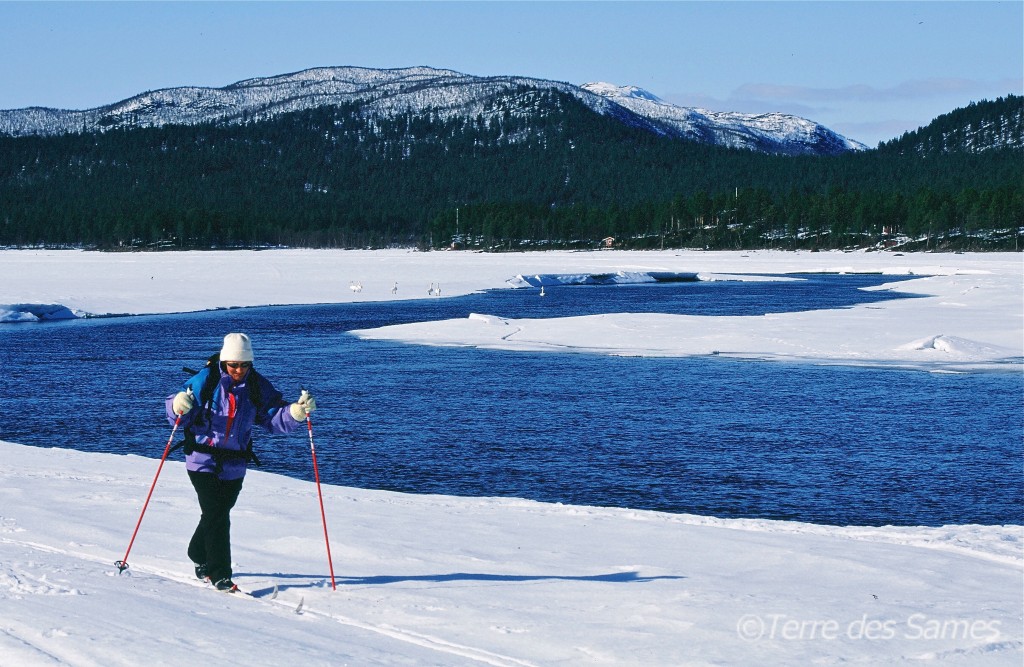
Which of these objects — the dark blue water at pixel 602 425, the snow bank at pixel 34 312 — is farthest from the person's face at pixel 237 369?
the snow bank at pixel 34 312

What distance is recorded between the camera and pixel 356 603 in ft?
26.6

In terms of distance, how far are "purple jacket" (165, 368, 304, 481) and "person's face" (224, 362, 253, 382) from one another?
0.16 feet

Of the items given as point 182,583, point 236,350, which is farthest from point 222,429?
point 182,583

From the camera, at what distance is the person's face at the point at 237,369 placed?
26.7 ft

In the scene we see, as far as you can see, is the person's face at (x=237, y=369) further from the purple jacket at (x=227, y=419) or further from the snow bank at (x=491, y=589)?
the snow bank at (x=491, y=589)

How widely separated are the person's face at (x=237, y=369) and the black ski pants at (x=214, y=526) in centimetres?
74

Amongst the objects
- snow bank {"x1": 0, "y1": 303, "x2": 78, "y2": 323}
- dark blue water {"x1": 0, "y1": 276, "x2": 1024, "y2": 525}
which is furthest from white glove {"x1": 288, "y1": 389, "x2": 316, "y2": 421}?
snow bank {"x1": 0, "y1": 303, "x2": 78, "y2": 323}

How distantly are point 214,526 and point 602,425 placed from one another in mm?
13041

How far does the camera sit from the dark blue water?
1559cm

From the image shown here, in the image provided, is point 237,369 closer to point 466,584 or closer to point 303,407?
point 303,407

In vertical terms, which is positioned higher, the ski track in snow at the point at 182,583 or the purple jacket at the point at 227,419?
the purple jacket at the point at 227,419

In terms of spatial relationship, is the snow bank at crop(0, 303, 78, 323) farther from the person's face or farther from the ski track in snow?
the person's face

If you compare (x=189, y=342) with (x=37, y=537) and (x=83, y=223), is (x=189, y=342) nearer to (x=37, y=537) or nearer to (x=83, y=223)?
(x=37, y=537)

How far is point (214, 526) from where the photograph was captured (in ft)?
27.4
